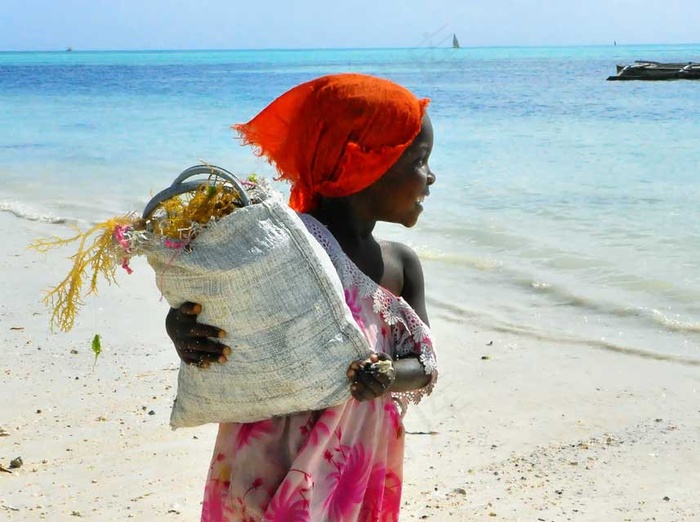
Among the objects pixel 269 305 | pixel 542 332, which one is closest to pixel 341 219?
pixel 269 305

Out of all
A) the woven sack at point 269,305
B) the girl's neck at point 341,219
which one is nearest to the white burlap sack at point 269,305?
the woven sack at point 269,305

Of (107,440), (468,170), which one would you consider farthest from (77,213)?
(107,440)

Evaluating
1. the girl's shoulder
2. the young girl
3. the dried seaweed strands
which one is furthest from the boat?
the dried seaweed strands

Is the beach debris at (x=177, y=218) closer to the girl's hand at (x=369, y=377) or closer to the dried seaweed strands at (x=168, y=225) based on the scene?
the dried seaweed strands at (x=168, y=225)

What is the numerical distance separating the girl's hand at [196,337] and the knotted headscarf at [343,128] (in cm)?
39

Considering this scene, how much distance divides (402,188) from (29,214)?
686 cm

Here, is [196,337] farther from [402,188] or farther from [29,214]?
[29,214]

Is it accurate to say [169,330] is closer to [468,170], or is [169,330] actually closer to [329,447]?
[329,447]

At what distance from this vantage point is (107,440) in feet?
11.3

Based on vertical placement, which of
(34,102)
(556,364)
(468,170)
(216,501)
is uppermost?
(216,501)

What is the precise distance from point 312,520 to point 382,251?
1.92 ft

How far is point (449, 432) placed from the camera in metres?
3.54

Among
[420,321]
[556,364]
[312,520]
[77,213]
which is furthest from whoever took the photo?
[77,213]

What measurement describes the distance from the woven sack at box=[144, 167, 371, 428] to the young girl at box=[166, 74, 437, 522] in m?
0.04
